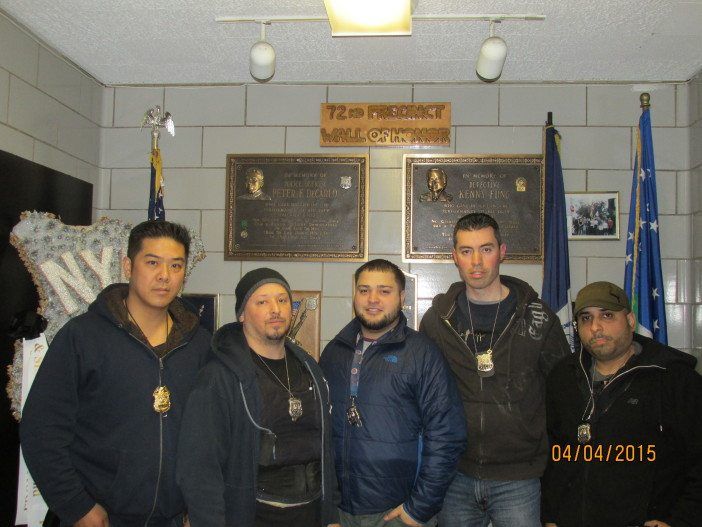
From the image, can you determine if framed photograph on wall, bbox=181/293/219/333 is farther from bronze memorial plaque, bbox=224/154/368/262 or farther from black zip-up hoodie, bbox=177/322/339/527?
black zip-up hoodie, bbox=177/322/339/527

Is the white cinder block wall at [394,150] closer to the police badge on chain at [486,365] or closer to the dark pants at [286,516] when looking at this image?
the police badge on chain at [486,365]

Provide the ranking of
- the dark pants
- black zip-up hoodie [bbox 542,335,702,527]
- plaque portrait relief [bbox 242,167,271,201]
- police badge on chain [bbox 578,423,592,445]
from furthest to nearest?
plaque portrait relief [bbox 242,167,271,201] < police badge on chain [bbox 578,423,592,445] < black zip-up hoodie [bbox 542,335,702,527] < the dark pants

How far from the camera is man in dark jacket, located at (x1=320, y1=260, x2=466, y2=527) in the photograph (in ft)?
Answer: 7.45

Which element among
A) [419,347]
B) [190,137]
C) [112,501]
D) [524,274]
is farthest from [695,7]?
[112,501]

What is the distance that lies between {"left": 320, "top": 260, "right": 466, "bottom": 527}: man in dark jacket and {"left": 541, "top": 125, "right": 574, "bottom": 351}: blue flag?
1424 mm

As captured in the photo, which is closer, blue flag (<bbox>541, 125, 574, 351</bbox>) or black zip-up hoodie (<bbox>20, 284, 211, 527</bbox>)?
black zip-up hoodie (<bbox>20, 284, 211, 527</bbox>)

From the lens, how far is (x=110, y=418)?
6.75 ft

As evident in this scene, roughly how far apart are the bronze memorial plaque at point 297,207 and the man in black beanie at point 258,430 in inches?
63.3

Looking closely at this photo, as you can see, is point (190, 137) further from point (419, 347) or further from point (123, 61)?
point (419, 347)

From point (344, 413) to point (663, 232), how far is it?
100.0 inches

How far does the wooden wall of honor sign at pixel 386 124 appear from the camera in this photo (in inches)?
152

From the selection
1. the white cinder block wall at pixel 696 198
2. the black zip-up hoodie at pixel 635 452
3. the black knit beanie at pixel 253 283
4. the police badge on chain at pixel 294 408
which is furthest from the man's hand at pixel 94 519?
the white cinder block wall at pixel 696 198

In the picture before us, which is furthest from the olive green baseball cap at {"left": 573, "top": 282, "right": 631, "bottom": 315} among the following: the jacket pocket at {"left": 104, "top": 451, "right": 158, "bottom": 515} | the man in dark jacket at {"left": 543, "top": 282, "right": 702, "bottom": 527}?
the jacket pocket at {"left": 104, "top": 451, "right": 158, "bottom": 515}

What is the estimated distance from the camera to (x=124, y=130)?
4090 millimetres
